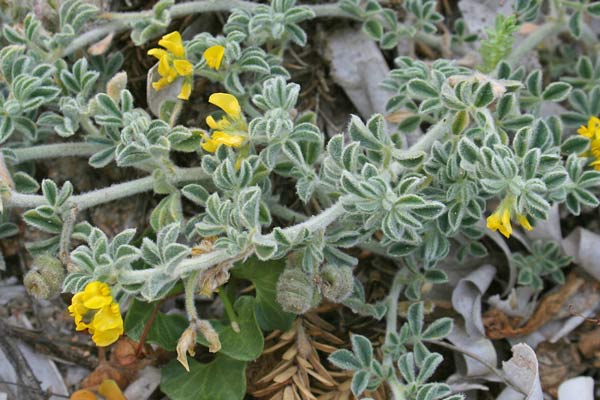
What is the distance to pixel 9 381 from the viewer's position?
3.07m

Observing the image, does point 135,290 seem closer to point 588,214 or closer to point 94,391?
point 94,391

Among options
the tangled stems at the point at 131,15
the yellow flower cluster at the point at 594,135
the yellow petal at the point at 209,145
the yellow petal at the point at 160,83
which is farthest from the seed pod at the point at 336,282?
the tangled stems at the point at 131,15

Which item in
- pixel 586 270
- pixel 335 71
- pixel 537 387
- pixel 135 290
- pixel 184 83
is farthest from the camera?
pixel 335 71

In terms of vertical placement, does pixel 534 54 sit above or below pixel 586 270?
above

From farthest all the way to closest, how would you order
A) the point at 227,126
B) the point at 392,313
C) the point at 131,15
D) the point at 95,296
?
the point at 131,15
the point at 392,313
the point at 227,126
the point at 95,296

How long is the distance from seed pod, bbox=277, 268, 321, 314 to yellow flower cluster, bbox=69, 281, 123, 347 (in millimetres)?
572

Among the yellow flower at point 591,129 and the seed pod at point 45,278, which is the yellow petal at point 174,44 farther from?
the yellow flower at point 591,129

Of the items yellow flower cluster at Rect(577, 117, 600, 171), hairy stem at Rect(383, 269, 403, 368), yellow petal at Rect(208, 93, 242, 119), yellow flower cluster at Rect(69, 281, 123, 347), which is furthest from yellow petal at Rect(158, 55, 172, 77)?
yellow flower cluster at Rect(577, 117, 600, 171)

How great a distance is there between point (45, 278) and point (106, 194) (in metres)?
0.38

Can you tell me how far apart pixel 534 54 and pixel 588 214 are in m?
0.81

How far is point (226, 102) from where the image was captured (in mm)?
2752

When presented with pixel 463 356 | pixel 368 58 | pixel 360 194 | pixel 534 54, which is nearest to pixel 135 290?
pixel 360 194

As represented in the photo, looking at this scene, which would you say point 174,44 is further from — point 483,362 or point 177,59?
point 483,362

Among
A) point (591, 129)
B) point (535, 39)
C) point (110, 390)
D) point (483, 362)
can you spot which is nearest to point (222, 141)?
point (110, 390)
